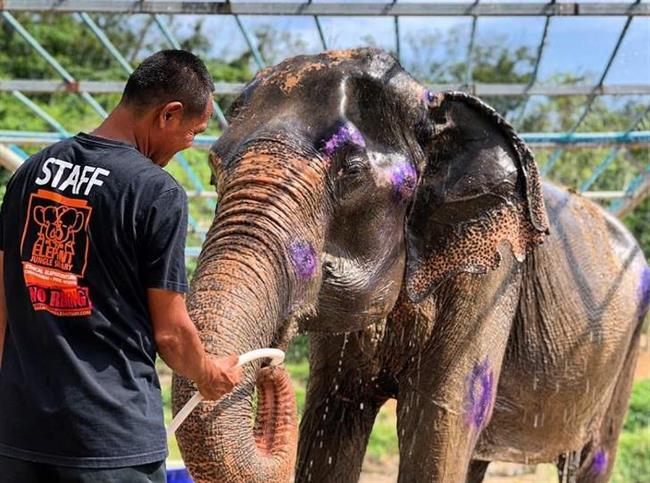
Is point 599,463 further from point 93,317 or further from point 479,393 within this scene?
point 93,317

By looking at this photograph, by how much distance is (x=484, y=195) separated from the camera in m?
4.05

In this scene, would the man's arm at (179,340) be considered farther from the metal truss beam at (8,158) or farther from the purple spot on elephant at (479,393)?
the metal truss beam at (8,158)

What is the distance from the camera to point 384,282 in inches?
149

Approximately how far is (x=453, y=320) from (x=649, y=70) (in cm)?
522

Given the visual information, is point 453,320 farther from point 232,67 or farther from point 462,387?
point 232,67

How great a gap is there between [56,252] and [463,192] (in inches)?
73.8

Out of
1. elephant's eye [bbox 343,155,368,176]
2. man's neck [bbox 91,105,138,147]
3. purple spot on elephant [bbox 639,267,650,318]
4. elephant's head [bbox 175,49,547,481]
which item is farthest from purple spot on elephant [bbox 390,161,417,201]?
purple spot on elephant [bbox 639,267,650,318]

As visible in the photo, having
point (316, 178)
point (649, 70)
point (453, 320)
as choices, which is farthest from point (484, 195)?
point (649, 70)

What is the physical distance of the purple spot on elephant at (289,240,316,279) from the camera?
3.35m

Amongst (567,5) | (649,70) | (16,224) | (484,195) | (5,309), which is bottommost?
(5,309)

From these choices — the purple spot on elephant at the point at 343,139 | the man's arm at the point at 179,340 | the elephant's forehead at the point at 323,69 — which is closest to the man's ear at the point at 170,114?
the man's arm at the point at 179,340

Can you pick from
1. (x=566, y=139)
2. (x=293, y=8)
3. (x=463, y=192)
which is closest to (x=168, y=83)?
(x=463, y=192)

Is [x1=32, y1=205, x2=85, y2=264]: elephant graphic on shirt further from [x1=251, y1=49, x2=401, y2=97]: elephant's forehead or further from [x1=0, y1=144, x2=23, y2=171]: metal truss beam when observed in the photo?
[x1=0, y1=144, x2=23, y2=171]: metal truss beam

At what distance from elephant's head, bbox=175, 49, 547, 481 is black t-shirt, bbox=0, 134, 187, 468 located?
17.0 inches
